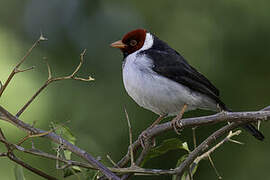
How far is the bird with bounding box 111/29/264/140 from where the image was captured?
366 centimetres

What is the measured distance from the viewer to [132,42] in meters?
4.35

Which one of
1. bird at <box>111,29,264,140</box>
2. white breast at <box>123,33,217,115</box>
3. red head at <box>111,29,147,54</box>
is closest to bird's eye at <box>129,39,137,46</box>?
red head at <box>111,29,147,54</box>

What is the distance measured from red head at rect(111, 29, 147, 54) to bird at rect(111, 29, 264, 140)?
0.90 feet

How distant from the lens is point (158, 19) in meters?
5.02

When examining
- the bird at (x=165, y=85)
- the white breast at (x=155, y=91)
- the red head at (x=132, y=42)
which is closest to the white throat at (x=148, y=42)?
the red head at (x=132, y=42)

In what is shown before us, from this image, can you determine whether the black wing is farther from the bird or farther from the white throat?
the white throat

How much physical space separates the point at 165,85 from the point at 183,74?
0.78 ft

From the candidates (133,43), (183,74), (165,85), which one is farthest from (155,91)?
(133,43)

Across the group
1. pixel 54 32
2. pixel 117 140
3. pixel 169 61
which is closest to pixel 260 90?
pixel 169 61

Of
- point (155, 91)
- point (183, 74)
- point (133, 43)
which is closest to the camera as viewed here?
point (155, 91)

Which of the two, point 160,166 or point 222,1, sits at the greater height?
point 222,1

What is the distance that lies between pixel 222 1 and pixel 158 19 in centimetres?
70

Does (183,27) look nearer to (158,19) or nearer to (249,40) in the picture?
(158,19)

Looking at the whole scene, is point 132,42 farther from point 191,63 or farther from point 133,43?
point 191,63
